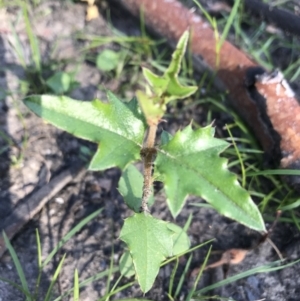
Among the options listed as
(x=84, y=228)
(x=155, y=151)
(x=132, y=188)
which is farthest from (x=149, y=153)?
(x=84, y=228)

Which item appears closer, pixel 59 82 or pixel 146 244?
pixel 146 244

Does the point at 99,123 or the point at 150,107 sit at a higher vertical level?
the point at 150,107

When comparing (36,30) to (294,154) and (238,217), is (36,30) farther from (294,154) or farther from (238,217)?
(238,217)

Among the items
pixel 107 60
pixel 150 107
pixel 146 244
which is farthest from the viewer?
pixel 107 60

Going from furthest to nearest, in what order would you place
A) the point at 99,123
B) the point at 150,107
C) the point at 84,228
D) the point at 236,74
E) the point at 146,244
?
1. the point at 236,74
2. the point at 84,228
3. the point at 146,244
4. the point at 99,123
5. the point at 150,107

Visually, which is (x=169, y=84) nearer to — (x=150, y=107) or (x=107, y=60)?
(x=150, y=107)

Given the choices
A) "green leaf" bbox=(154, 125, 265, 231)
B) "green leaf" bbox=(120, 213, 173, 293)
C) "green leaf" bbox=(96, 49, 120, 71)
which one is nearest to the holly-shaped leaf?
"green leaf" bbox=(154, 125, 265, 231)

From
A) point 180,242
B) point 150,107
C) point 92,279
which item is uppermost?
point 150,107
